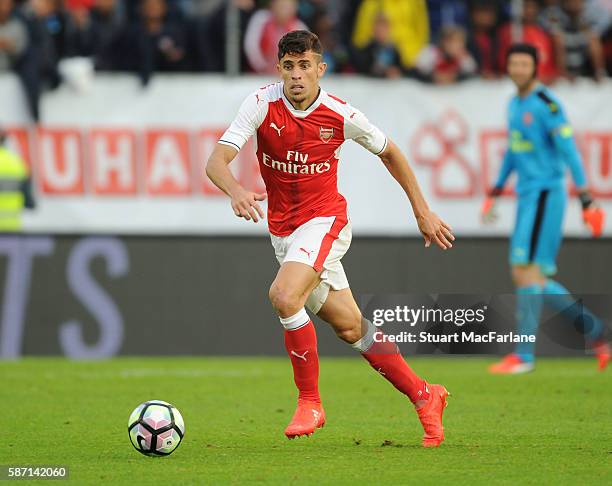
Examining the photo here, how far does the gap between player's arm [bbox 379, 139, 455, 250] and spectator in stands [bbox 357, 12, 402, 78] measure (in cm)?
810

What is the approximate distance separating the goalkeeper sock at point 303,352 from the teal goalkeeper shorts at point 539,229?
4.70m

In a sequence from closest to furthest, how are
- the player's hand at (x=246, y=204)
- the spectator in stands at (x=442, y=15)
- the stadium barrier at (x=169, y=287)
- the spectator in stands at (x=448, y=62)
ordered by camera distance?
1. the player's hand at (x=246, y=204)
2. the stadium barrier at (x=169, y=287)
3. the spectator in stands at (x=448, y=62)
4. the spectator in stands at (x=442, y=15)

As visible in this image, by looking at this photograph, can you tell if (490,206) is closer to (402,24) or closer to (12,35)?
(402,24)

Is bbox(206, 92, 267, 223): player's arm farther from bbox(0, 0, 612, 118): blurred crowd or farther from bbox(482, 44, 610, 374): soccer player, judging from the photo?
bbox(0, 0, 612, 118): blurred crowd

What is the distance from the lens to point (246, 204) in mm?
6477

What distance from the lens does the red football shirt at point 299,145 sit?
7352 mm

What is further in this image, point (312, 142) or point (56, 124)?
point (56, 124)

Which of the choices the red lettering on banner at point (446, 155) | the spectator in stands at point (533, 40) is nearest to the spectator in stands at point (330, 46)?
the red lettering on banner at point (446, 155)

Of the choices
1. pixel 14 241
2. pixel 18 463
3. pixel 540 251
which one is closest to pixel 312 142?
pixel 18 463

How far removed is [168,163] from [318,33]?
2.25 meters

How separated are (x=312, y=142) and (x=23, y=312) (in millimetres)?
6688

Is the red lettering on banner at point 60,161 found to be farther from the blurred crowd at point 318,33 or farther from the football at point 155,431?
the football at point 155,431

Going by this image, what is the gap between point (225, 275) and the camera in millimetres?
13680

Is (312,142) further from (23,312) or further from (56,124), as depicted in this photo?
(56,124)
